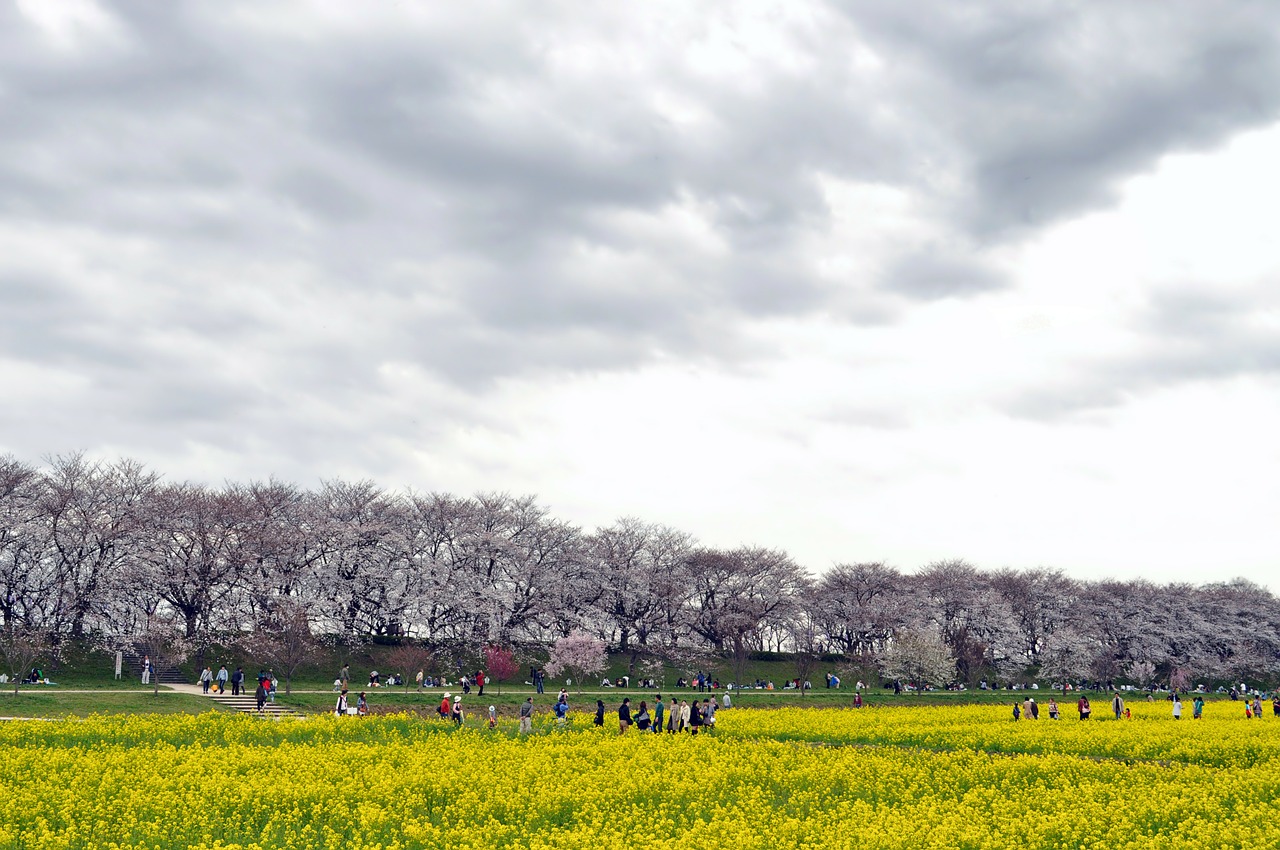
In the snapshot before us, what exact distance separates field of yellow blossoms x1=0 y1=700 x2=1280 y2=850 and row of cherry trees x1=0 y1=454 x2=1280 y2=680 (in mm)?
28722

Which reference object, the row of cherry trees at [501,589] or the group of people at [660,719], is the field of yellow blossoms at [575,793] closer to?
the group of people at [660,719]

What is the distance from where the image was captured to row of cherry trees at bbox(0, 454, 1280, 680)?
65.6 m

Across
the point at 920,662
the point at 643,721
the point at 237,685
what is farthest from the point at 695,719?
the point at 920,662

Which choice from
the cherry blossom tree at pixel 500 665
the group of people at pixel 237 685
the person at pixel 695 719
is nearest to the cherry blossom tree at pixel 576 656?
the cherry blossom tree at pixel 500 665

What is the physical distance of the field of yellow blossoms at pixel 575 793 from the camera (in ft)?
56.0

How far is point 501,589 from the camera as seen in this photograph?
266 ft

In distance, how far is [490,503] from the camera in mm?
87312

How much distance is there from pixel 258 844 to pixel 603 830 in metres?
6.02

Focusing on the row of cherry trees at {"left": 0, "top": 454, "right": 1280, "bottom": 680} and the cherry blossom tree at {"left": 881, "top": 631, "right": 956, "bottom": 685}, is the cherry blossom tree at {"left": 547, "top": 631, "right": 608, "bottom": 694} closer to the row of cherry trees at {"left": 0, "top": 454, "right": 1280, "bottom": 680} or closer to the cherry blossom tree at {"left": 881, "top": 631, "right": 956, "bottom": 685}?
the row of cherry trees at {"left": 0, "top": 454, "right": 1280, "bottom": 680}

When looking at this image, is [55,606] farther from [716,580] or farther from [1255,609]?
[1255,609]

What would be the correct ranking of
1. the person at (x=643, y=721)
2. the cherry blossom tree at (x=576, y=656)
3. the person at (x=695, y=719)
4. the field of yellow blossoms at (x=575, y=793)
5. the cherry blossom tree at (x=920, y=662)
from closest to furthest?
the field of yellow blossoms at (x=575, y=793)
the person at (x=643, y=721)
the person at (x=695, y=719)
the cherry blossom tree at (x=576, y=656)
the cherry blossom tree at (x=920, y=662)

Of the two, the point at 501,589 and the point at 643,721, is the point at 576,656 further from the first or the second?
the point at 643,721

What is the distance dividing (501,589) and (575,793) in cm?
6163

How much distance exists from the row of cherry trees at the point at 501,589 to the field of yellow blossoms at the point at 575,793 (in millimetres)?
28722
